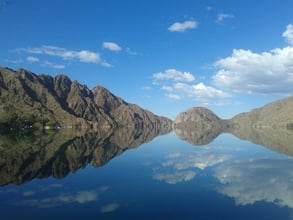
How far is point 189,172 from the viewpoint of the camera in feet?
211

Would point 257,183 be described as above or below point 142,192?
below

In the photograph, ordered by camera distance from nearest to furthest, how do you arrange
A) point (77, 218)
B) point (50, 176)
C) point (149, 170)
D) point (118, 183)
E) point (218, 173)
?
1. point (77, 218)
2. point (118, 183)
3. point (50, 176)
4. point (218, 173)
5. point (149, 170)

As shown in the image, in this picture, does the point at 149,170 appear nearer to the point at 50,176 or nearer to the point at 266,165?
the point at 50,176

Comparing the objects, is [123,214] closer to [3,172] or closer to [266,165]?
[3,172]

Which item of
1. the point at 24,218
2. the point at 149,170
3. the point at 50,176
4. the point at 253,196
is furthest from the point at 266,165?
the point at 24,218

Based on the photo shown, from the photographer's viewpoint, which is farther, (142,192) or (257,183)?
(257,183)

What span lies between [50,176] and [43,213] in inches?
1003

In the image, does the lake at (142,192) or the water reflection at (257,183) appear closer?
the lake at (142,192)

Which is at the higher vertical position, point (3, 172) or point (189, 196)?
point (3, 172)

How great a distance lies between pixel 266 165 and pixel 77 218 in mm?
57340

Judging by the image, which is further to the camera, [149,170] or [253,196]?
[149,170]

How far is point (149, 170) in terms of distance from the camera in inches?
2687

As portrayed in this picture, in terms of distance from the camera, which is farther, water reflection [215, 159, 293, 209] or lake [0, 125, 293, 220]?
water reflection [215, 159, 293, 209]

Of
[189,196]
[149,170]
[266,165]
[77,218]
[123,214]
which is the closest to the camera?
[77,218]
